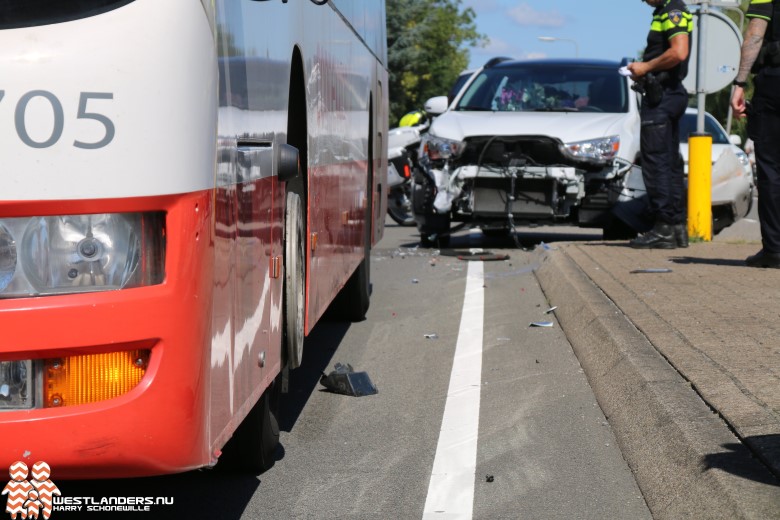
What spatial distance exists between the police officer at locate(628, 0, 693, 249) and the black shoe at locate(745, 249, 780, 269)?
5.66 ft

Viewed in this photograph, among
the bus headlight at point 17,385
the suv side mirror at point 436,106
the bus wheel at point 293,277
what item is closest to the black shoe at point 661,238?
the suv side mirror at point 436,106

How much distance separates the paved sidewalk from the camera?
4.29 meters

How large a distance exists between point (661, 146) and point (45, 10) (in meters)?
9.60

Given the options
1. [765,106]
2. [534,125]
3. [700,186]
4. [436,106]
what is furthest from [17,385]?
[436,106]

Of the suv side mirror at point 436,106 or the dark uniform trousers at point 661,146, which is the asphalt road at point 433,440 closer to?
the dark uniform trousers at point 661,146

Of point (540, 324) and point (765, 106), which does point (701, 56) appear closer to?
point (765, 106)

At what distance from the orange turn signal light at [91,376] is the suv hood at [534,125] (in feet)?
34.0

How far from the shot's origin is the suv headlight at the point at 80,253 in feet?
10.8

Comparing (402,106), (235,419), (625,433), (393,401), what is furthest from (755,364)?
→ (402,106)

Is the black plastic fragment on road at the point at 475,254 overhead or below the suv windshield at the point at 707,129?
below

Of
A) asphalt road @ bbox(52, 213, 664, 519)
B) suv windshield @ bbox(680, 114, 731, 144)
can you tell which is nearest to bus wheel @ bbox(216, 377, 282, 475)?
asphalt road @ bbox(52, 213, 664, 519)

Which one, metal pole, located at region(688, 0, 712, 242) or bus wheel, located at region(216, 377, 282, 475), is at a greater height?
metal pole, located at region(688, 0, 712, 242)

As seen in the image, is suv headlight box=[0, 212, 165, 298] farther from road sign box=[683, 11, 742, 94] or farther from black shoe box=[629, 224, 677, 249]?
road sign box=[683, 11, 742, 94]

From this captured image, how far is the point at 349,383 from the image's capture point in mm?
6789
